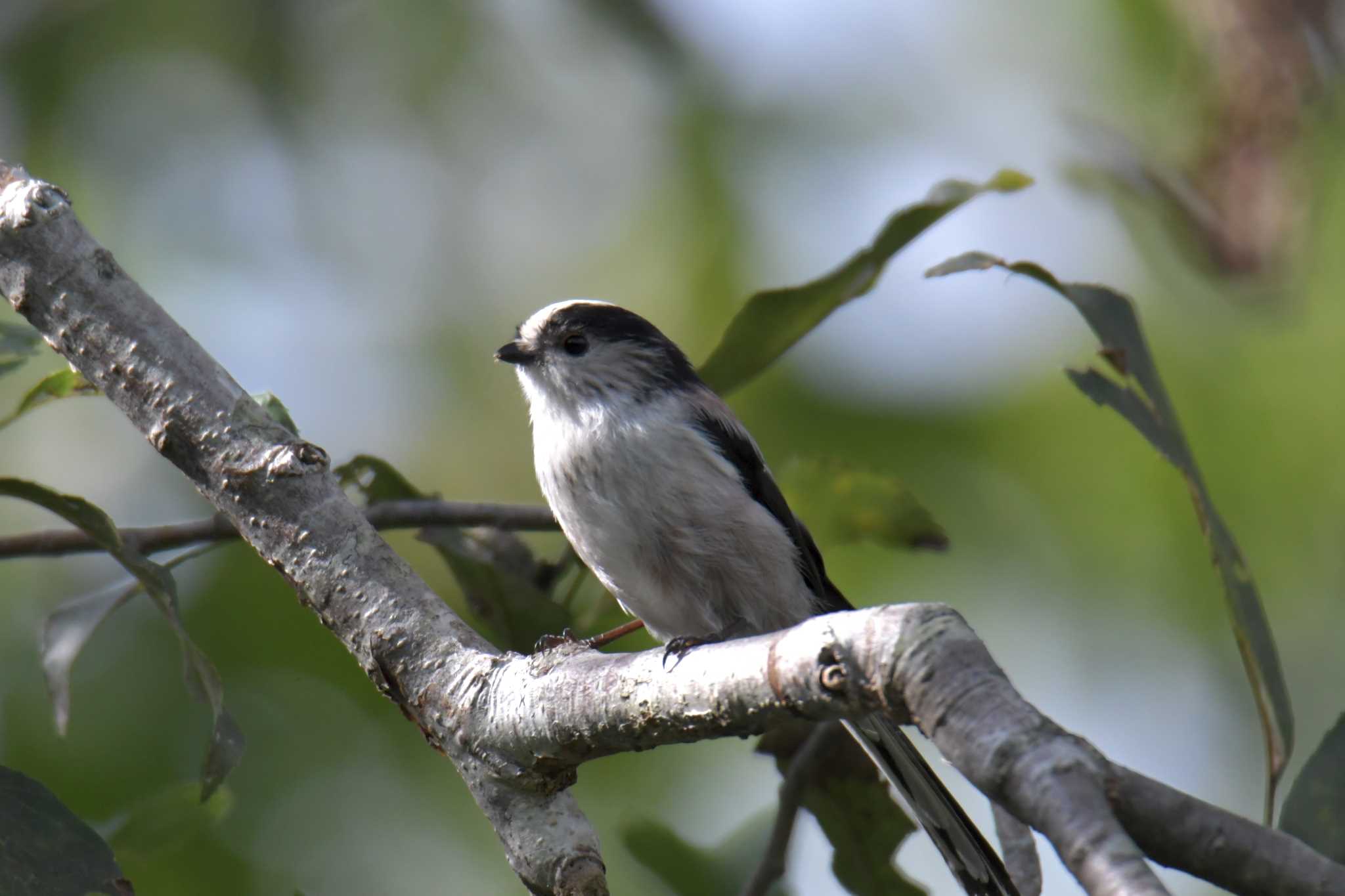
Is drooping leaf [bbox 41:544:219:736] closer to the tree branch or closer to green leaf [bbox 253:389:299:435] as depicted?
green leaf [bbox 253:389:299:435]

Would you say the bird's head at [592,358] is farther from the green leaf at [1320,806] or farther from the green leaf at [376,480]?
the green leaf at [1320,806]

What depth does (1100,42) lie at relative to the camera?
18.0 feet

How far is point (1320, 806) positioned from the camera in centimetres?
188

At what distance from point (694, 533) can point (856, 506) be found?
18.8 inches

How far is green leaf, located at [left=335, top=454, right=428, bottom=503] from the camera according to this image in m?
2.78

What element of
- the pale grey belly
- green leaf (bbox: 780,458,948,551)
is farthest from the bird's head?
green leaf (bbox: 780,458,948,551)

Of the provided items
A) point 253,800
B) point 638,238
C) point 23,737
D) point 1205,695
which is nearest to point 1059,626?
point 1205,695

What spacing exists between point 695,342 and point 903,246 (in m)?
1.97

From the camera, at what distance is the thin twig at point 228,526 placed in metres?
2.34

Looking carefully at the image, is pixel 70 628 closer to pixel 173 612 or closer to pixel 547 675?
pixel 173 612

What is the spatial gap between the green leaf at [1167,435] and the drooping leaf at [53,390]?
165 centimetres

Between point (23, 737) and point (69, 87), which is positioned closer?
point (23, 737)

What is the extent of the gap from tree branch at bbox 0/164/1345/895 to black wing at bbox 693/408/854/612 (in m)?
1.15

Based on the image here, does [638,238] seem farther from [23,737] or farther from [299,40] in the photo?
[23,737]
